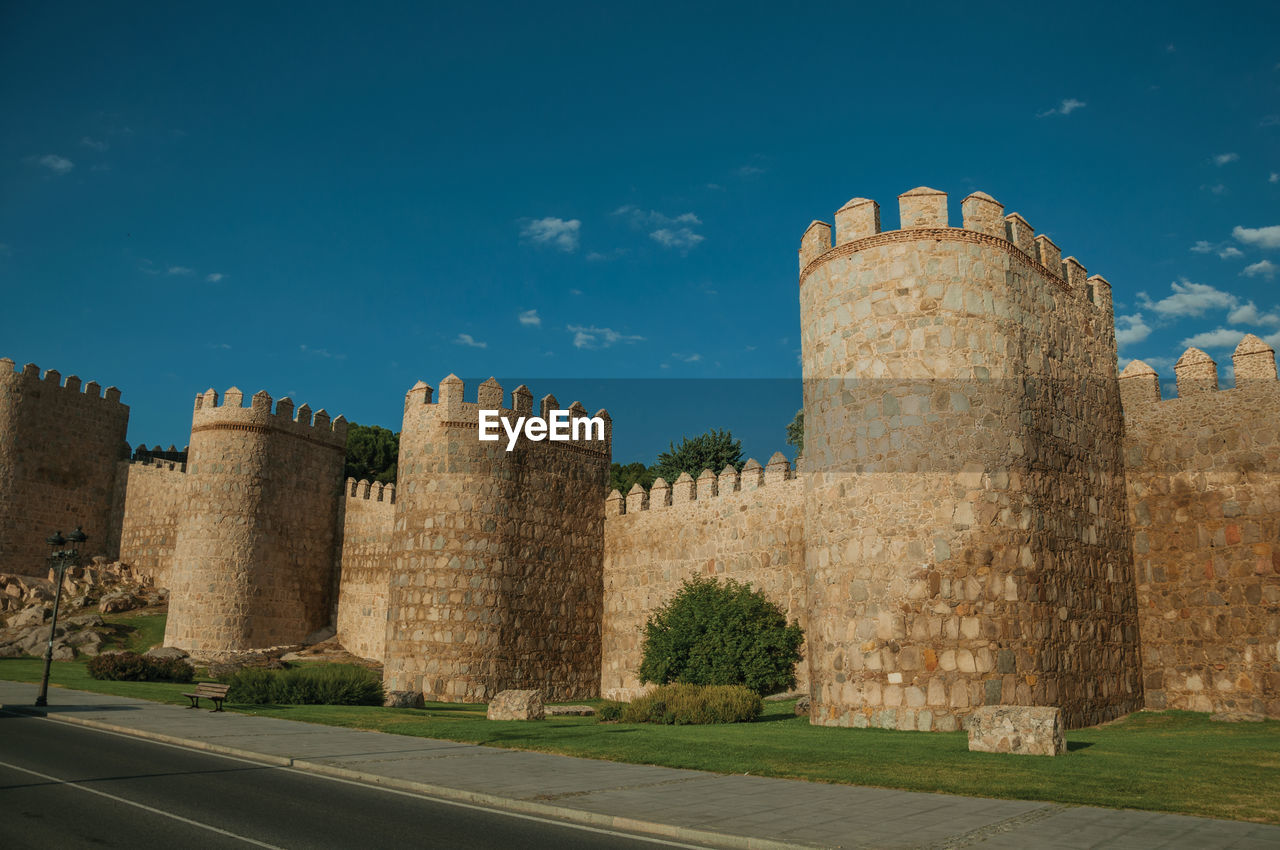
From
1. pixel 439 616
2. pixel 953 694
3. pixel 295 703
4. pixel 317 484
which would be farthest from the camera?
pixel 317 484

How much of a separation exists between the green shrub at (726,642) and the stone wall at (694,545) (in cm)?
44

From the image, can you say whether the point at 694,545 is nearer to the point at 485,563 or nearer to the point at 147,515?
the point at 485,563

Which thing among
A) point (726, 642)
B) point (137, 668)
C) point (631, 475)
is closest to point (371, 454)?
point (631, 475)

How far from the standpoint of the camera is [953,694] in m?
13.9

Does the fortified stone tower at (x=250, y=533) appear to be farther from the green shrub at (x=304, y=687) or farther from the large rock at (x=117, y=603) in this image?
the green shrub at (x=304, y=687)

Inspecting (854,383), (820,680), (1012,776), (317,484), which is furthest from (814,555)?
(317,484)

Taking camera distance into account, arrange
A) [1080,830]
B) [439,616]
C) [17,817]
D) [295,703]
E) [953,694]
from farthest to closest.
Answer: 1. [439,616]
2. [295,703]
3. [953,694]
4. [17,817]
5. [1080,830]

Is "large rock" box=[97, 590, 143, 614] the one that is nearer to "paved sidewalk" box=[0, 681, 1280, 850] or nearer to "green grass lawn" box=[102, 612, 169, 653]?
"green grass lawn" box=[102, 612, 169, 653]

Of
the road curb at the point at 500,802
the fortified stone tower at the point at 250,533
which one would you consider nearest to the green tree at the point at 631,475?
the fortified stone tower at the point at 250,533

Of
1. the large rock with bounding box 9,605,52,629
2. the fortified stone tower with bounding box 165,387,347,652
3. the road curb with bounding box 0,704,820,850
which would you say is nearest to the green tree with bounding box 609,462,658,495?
the fortified stone tower with bounding box 165,387,347,652

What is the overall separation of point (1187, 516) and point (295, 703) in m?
18.6

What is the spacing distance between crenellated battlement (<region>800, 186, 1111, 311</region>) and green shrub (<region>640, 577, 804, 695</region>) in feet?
27.5

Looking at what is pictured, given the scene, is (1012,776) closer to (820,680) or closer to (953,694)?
(953,694)

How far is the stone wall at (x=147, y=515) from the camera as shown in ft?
121
